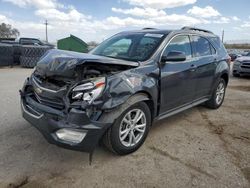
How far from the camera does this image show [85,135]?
2.91 m

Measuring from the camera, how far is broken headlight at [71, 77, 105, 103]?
295 cm

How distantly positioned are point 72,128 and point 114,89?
2.22 feet

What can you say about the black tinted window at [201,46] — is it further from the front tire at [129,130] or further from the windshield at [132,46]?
the front tire at [129,130]

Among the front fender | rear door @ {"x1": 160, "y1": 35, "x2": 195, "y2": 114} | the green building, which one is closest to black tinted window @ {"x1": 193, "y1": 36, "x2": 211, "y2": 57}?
rear door @ {"x1": 160, "y1": 35, "x2": 195, "y2": 114}

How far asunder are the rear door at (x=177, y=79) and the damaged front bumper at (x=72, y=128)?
52.5 inches

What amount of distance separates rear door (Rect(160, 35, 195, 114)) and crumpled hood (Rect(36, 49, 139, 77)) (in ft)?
2.20

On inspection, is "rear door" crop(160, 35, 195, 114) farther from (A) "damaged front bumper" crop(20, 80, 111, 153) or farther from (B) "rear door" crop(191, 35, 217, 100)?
(A) "damaged front bumper" crop(20, 80, 111, 153)

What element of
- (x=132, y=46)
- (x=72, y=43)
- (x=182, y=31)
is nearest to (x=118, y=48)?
(x=132, y=46)

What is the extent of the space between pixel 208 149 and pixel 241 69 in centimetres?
989

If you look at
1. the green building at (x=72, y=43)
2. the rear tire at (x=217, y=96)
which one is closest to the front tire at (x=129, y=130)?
the rear tire at (x=217, y=96)

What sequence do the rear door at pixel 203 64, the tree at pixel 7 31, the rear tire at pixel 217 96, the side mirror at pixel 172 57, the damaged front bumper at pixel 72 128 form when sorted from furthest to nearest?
the tree at pixel 7 31 → the rear tire at pixel 217 96 → the rear door at pixel 203 64 → the side mirror at pixel 172 57 → the damaged front bumper at pixel 72 128

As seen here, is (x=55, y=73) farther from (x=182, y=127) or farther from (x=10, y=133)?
(x=182, y=127)

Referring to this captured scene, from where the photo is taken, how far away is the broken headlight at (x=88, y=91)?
2946mm

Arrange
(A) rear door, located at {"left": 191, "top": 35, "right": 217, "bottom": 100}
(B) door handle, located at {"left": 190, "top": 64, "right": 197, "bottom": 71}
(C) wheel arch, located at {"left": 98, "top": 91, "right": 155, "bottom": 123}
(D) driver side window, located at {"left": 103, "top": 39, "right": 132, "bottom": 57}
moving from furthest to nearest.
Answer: (A) rear door, located at {"left": 191, "top": 35, "right": 217, "bottom": 100}
(B) door handle, located at {"left": 190, "top": 64, "right": 197, "bottom": 71}
(D) driver side window, located at {"left": 103, "top": 39, "right": 132, "bottom": 57}
(C) wheel arch, located at {"left": 98, "top": 91, "right": 155, "bottom": 123}
